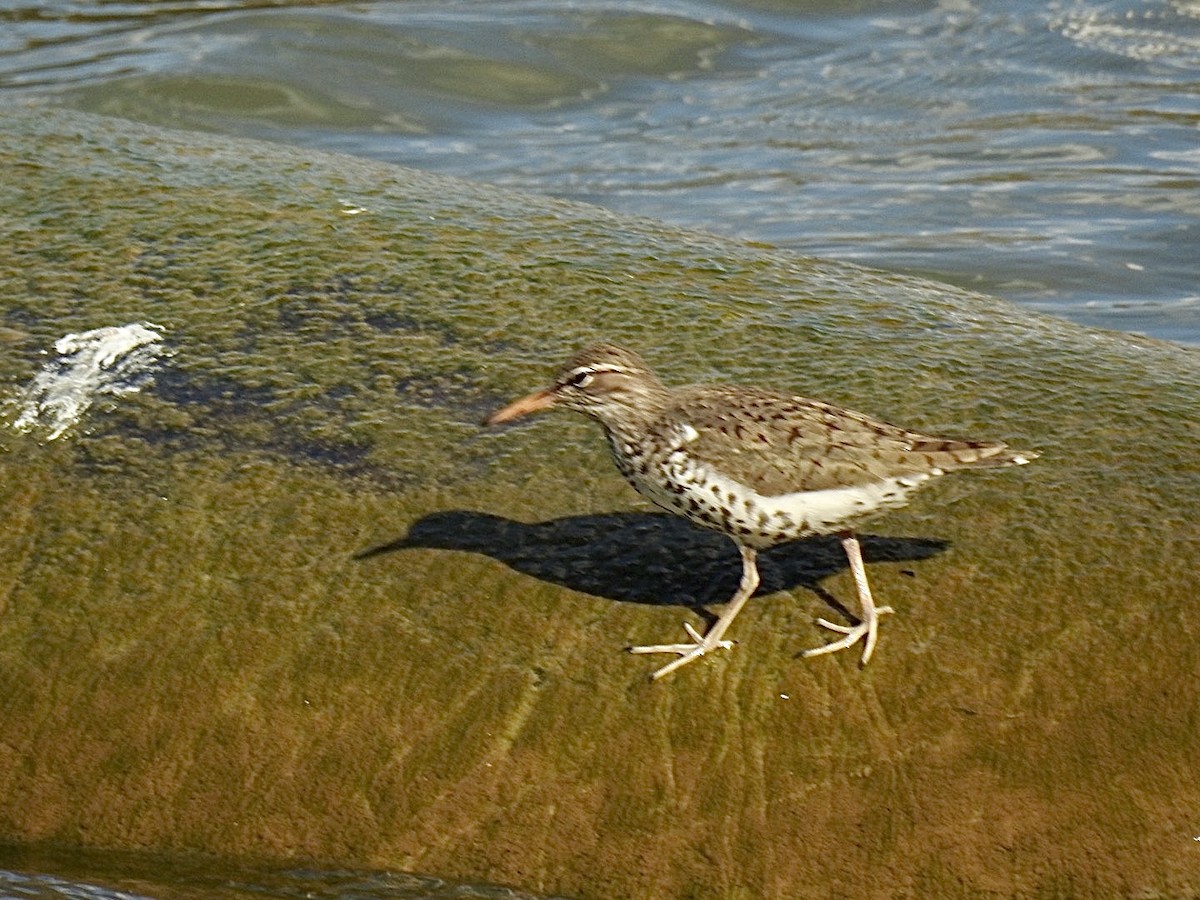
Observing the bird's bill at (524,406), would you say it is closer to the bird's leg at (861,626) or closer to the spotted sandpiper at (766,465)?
the spotted sandpiper at (766,465)

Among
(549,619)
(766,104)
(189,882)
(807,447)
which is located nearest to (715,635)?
(549,619)

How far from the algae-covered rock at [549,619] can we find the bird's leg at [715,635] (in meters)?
0.05

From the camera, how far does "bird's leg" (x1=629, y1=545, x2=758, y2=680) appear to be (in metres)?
4.95

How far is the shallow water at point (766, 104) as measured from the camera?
38.4 ft

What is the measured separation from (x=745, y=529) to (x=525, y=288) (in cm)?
207

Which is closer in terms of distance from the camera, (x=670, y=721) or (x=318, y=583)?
(x=670, y=721)

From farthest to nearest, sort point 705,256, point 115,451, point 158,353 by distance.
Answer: point 705,256 < point 158,353 < point 115,451

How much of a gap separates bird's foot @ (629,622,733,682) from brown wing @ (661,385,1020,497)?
481 mm

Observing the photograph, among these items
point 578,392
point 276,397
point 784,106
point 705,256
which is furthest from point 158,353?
point 784,106

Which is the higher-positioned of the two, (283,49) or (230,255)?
(230,255)

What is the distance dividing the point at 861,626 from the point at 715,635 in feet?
1.44

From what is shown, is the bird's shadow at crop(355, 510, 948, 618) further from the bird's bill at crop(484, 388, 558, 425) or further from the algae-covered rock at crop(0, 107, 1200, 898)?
the bird's bill at crop(484, 388, 558, 425)

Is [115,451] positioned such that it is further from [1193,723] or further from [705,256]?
[1193,723]

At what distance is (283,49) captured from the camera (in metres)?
15.1
